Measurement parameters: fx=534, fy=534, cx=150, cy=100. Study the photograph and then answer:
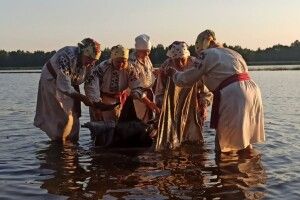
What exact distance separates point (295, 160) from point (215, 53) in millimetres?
2498

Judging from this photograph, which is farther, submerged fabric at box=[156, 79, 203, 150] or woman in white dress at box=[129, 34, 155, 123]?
woman in white dress at box=[129, 34, 155, 123]

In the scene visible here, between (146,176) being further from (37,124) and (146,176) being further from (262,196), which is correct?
(37,124)

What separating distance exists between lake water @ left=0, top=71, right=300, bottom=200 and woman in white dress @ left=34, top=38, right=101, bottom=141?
18.5 inches

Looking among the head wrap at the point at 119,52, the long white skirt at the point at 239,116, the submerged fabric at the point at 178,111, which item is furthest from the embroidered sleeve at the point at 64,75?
the long white skirt at the point at 239,116

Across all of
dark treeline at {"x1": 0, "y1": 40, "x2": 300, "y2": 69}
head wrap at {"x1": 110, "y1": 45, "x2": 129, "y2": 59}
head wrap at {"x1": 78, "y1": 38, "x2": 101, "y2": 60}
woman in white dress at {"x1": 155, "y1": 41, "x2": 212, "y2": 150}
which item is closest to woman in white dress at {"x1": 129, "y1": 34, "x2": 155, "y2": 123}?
woman in white dress at {"x1": 155, "y1": 41, "x2": 212, "y2": 150}

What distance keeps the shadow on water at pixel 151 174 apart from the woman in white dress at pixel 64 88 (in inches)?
18.4

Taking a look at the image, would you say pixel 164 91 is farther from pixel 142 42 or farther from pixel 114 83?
pixel 142 42

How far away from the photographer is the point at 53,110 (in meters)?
9.32

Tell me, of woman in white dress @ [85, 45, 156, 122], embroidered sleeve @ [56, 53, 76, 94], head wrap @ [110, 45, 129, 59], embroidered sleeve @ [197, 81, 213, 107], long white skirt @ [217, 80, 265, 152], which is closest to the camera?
long white skirt @ [217, 80, 265, 152]

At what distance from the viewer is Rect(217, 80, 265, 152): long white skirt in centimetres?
766

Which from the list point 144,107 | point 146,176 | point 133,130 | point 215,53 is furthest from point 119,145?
point 215,53

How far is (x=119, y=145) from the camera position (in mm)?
9602

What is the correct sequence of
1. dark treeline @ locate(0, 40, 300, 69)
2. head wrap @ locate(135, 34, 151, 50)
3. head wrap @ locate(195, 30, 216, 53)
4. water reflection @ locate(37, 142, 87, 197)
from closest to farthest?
1. water reflection @ locate(37, 142, 87, 197)
2. head wrap @ locate(195, 30, 216, 53)
3. head wrap @ locate(135, 34, 151, 50)
4. dark treeline @ locate(0, 40, 300, 69)

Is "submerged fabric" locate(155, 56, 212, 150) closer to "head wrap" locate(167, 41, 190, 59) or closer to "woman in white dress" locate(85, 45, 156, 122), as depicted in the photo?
"head wrap" locate(167, 41, 190, 59)
